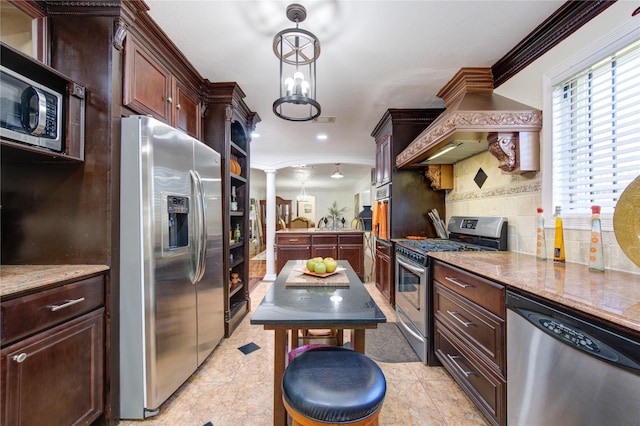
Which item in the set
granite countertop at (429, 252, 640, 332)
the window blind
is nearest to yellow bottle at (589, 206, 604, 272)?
granite countertop at (429, 252, 640, 332)

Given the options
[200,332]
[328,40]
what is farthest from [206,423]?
[328,40]

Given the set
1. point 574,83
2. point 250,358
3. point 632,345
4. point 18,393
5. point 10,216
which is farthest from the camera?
point 250,358

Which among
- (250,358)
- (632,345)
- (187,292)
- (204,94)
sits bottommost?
(250,358)

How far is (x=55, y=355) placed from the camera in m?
1.17

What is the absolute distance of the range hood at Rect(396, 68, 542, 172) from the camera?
1836mm

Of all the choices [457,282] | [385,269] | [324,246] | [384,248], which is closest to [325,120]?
[384,248]

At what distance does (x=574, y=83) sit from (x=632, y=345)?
65.8 inches

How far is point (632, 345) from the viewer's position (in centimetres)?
75

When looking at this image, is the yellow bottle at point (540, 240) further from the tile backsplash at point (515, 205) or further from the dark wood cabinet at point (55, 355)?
the dark wood cabinet at point (55, 355)

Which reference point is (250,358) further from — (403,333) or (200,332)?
(403,333)

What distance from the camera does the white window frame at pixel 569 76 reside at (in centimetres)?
131

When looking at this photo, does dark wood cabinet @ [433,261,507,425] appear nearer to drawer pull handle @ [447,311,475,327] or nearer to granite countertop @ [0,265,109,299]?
drawer pull handle @ [447,311,475,327]

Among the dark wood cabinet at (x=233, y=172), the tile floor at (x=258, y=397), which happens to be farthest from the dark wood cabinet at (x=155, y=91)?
the tile floor at (x=258, y=397)

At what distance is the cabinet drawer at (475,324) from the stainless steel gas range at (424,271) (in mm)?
161
